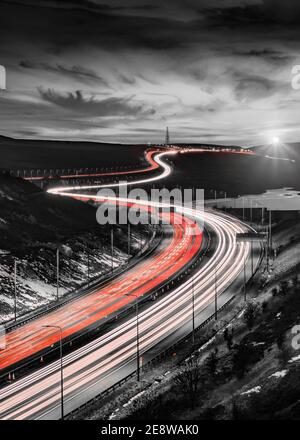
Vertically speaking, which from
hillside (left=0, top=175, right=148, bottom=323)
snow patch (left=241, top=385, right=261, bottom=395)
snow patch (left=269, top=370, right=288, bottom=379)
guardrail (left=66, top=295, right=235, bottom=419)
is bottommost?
guardrail (left=66, top=295, right=235, bottom=419)

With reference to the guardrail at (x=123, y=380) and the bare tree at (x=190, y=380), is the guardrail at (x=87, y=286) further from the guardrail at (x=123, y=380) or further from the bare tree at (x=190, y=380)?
the bare tree at (x=190, y=380)

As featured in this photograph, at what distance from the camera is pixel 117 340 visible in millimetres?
69562

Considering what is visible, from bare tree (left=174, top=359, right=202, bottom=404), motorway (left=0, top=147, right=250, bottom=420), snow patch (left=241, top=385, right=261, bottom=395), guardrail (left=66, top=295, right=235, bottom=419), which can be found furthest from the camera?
bare tree (left=174, top=359, right=202, bottom=404)

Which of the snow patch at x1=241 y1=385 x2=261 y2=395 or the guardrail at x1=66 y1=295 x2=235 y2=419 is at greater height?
the snow patch at x1=241 y1=385 x2=261 y2=395

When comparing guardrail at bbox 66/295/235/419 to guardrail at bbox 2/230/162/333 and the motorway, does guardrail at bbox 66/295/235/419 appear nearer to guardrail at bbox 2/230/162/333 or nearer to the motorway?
the motorway

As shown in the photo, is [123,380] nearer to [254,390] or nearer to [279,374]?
[254,390]

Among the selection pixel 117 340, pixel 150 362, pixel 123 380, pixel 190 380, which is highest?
pixel 190 380

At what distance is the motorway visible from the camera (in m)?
53.0

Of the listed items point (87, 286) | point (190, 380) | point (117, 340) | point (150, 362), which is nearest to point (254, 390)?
point (190, 380)

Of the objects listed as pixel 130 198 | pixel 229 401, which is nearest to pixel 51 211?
pixel 130 198

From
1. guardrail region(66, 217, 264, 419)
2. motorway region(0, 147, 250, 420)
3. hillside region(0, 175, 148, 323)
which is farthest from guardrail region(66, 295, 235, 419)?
hillside region(0, 175, 148, 323)

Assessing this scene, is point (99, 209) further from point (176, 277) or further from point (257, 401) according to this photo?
point (257, 401)

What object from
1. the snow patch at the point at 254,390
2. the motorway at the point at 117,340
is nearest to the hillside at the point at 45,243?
the motorway at the point at 117,340

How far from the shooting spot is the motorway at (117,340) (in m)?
53.0
